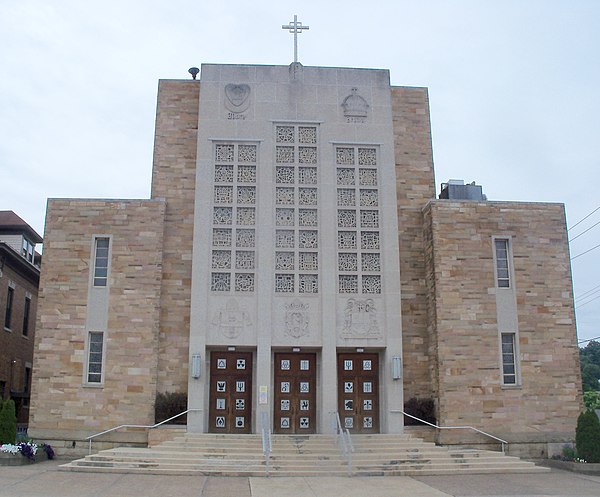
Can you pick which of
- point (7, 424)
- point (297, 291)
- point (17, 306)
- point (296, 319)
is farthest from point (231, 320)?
point (17, 306)

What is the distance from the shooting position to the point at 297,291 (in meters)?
20.3

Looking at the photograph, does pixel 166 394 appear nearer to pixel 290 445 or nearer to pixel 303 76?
pixel 290 445

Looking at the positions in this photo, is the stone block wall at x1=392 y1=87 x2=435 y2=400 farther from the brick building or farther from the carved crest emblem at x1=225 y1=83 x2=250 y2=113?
the brick building

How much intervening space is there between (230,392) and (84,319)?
183 inches

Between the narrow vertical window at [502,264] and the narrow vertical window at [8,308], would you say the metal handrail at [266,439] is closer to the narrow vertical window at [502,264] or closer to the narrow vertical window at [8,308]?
the narrow vertical window at [502,264]

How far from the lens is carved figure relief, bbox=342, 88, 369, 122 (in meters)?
21.8

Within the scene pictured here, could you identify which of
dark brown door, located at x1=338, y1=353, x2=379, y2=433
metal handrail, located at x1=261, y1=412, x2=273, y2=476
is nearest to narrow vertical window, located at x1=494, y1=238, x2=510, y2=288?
dark brown door, located at x1=338, y1=353, x2=379, y2=433

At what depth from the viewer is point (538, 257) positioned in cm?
2067

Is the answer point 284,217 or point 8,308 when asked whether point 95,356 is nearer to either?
point 284,217

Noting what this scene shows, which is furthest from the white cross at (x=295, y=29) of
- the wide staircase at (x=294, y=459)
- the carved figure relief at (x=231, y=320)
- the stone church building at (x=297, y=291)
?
the wide staircase at (x=294, y=459)

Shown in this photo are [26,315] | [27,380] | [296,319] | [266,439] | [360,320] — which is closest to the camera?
[266,439]

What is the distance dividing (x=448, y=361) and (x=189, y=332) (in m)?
7.42

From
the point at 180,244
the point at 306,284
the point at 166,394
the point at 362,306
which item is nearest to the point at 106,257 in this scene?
the point at 180,244

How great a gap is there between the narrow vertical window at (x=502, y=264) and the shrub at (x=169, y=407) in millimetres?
9767
